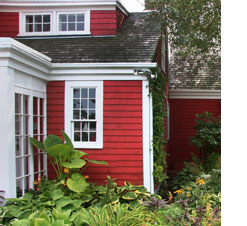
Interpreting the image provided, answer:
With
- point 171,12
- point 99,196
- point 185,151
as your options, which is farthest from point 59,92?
point 185,151

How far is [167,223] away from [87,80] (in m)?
4.31

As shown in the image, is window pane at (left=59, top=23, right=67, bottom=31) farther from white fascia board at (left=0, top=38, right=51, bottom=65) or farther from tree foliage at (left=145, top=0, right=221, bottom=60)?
white fascia board at (left=0, top=38, right=51, bottom=65)

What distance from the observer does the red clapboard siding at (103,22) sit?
34.7ft

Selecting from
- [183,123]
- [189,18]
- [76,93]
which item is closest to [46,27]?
[76,93]

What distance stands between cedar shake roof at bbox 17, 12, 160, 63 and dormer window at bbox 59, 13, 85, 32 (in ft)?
1.59

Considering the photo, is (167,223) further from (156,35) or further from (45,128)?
(156,35)

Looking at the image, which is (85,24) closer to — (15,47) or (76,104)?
(76,104)

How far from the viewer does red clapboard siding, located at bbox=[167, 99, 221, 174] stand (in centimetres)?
1473

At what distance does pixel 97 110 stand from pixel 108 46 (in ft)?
6.71

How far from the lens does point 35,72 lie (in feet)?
24.7

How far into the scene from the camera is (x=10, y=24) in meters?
11.1

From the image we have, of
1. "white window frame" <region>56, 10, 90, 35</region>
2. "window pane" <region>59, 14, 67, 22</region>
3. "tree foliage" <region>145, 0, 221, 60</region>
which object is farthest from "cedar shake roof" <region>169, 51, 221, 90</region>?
"window pane" <region>59, 14, 67, 22</region>
